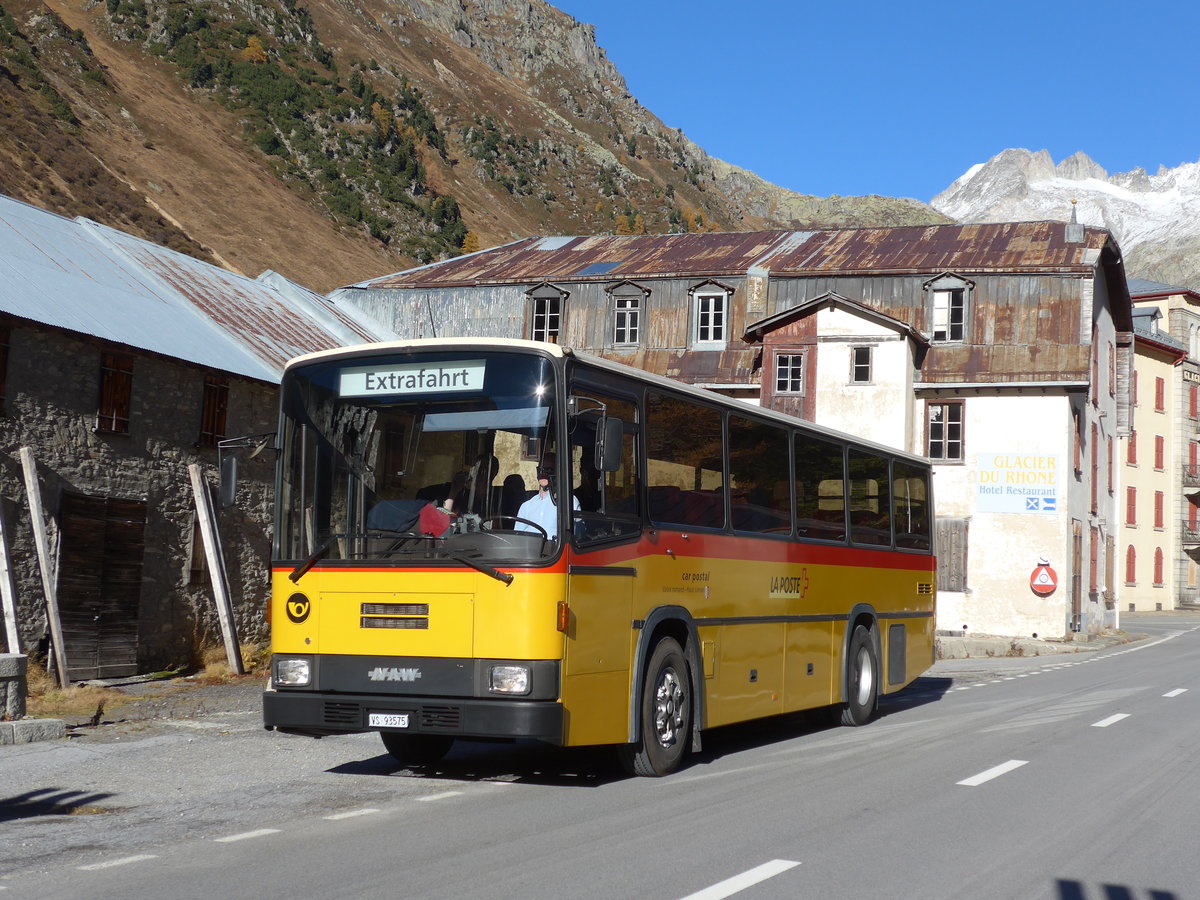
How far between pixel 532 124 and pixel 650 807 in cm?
14498

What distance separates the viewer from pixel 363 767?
1065 centimetres

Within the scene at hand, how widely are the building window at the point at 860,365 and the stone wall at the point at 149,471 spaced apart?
18.1 meters

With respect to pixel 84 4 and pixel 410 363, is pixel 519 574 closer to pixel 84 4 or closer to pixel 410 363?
pixel 410 363

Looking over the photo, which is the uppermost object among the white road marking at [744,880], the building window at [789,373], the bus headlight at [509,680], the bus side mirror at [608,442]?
the building window at [789,373]

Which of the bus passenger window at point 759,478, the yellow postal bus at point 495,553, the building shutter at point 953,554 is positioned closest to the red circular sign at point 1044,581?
the building shutter at point 953,554

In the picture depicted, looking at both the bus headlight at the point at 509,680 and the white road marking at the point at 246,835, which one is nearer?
the white road marking at the point at 246,835

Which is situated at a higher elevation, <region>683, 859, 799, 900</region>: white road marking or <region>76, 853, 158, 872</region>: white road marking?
<region>683, 859, 799, 900</region>: white road marking

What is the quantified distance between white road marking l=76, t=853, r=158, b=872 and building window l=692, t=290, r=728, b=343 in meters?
32.0

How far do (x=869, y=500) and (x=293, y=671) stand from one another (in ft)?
24.5

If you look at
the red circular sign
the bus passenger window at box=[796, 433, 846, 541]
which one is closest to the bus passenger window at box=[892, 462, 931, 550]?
the bus passenger window at box=[796, 433, 846, 541]

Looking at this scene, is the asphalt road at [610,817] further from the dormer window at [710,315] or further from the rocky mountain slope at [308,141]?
the rocky mountain slope at [308,141]

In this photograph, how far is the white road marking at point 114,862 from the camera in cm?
666

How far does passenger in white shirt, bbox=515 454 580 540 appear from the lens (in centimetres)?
892

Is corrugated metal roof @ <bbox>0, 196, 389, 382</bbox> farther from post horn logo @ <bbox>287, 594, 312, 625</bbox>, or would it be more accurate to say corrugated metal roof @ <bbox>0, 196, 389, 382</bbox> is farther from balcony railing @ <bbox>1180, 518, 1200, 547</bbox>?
balcony railing @ <bbox>1180, 518, 1200, 547</bbox>
